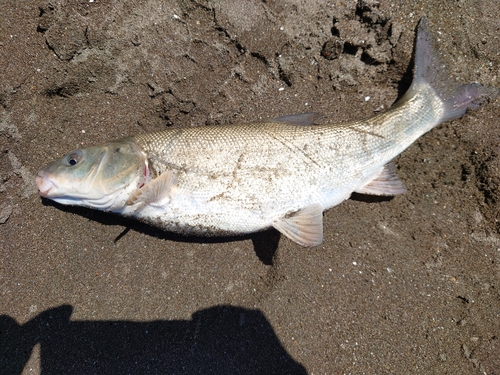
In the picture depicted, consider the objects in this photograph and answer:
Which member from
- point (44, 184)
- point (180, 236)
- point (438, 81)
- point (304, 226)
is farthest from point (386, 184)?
point (44, 184)

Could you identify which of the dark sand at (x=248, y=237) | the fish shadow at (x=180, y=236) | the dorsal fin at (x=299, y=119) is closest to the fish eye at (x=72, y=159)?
the dark sand at (x=248, y=237)

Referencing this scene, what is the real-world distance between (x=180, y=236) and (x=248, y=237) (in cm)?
70

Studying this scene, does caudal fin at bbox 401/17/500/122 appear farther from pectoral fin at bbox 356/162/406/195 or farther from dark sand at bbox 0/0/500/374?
pectoral fin at bbox 356/162/406/195

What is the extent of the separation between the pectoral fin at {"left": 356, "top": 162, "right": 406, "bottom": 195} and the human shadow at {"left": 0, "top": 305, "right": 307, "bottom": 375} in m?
1.68

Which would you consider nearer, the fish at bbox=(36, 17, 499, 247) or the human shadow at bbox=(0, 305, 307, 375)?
the fish at bbox=(36, 17, 499, 247)

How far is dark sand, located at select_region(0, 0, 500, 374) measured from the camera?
2816 mm

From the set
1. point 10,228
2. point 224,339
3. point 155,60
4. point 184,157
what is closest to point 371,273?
point 224,339

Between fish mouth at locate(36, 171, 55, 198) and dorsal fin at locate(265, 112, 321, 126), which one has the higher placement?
dorsal fin at locate(265, 112, 321, 126)

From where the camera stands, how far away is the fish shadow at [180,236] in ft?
9.94

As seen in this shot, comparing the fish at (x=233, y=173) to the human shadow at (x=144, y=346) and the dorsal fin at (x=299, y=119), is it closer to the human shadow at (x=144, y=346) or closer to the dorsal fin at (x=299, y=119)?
the dorsal fin at (x=299, y=119)

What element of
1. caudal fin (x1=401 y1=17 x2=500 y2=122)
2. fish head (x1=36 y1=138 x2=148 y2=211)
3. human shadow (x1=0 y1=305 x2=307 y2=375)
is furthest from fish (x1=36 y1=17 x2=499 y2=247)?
human shadow (x1=0 y1=305 x2=307 y2=375)

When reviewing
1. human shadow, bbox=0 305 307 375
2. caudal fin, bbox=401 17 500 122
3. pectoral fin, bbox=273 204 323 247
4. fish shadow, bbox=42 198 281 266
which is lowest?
human shadow, bbox=0 305 307 375

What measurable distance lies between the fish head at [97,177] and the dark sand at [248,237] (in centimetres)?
40

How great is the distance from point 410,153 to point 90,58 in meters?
3.45
